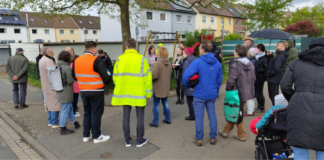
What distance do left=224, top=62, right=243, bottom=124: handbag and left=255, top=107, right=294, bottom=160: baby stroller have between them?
0.67 meters

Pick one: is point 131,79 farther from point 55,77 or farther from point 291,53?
point 291,53

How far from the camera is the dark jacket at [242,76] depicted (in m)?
4.16

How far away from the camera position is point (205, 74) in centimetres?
402

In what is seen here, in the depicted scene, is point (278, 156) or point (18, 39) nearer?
point (278, 156)

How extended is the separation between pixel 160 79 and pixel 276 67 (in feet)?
9.09

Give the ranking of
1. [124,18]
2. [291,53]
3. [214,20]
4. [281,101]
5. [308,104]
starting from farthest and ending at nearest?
[214,20], [124,18], [291,53], [281,101], [308,104]

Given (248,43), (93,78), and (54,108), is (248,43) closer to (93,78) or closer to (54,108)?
(93,78)

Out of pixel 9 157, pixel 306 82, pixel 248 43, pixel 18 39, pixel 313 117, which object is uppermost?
pixel 18 39

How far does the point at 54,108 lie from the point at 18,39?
51802 mm

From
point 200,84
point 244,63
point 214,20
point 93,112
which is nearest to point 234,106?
point 200,84

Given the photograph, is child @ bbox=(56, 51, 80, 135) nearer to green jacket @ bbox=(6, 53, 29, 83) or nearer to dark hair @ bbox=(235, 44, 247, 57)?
green jacket @ bbox=(6, 53, 29, 83)

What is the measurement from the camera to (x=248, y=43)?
22.7 ft

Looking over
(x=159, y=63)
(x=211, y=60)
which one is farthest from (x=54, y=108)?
(x=211, y=60)

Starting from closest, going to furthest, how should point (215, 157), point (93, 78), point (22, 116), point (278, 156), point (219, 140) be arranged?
1. point (278, 156)
2. point (215, 157)
3. point (93, 78)
4. point (219, 140)
5. point (22, 116)
